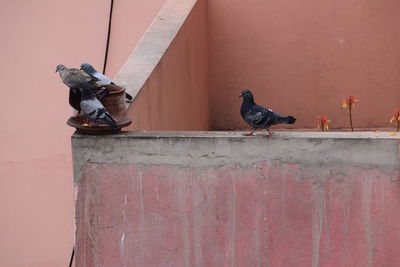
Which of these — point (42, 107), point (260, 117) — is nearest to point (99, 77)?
point (260, 117)

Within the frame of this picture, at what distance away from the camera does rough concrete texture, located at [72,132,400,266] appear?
4.58 metres

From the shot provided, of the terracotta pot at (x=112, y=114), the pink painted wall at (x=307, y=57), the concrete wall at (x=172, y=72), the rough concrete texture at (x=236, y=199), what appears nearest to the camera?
the rough concrete texture at (x=236, y=199)

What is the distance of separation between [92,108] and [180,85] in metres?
2.48

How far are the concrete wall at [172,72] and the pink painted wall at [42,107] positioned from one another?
77cm

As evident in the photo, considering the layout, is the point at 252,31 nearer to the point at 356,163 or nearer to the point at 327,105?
the point at 327,105

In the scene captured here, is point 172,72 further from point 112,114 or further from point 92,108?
point 92,108

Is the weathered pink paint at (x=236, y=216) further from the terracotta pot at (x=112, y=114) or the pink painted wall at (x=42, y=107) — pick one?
the pink painted wall at (x=42, y=107)

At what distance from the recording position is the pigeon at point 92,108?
4.77 m

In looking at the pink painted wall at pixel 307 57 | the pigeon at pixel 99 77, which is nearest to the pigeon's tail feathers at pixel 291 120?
the pigeon at pixel 99 77

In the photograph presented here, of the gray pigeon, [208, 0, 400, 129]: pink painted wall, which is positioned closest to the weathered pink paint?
the gray pigeon

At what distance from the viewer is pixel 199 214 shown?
15.6 ft

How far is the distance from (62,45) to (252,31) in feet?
6.82

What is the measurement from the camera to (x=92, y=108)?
4789mm

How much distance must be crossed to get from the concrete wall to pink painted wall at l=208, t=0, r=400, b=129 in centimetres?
32
